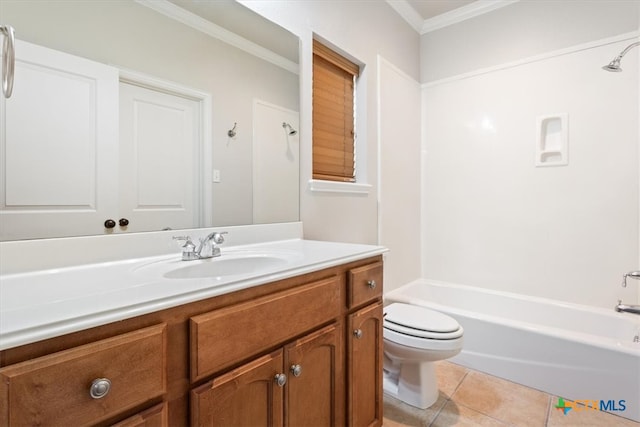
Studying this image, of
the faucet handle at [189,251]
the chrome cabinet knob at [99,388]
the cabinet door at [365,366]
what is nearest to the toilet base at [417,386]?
the cabinet door at [365,366]

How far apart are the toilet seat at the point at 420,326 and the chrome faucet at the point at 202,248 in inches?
39.3

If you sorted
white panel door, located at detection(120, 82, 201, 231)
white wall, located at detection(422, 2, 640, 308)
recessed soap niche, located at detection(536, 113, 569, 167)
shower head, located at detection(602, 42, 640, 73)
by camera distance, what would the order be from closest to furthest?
white panel door, located at detection(120, 82, 201, 231), shower head, located at detection(602, 42, 640, 73), white wall, located at detection(422, 2, 640, 308), recessed soap niche, located at detection(536, 113, 569, 167)

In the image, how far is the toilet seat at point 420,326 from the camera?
5.19ft

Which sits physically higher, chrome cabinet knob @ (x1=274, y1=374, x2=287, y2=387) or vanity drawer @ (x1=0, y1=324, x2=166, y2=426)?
vanity drawer @ (x1=0, y1=324, x2=166, y2=426)

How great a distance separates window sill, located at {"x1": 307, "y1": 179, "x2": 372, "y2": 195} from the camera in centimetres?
177

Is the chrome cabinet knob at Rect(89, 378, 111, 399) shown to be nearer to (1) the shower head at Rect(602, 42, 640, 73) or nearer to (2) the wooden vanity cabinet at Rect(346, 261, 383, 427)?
(2) the wooden vanity cabinet at Rect(346, 261, 383, 427)

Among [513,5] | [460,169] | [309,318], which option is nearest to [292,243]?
[309,318]

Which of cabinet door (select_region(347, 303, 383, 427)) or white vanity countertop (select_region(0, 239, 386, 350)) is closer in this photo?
white vanity countertop (select_region(0, 239, 386, 350))

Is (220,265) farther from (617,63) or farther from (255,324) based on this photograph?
(617,63)

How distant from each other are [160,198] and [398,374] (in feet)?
5.15

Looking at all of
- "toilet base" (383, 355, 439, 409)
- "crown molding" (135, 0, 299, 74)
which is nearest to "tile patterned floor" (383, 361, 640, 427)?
"toilet base" (383, 355, 439, 409)

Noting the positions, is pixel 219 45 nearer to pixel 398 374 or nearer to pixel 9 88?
pixel 9 88

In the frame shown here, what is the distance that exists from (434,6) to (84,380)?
3.07 meters

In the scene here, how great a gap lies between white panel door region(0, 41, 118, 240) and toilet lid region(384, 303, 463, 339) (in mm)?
1374
